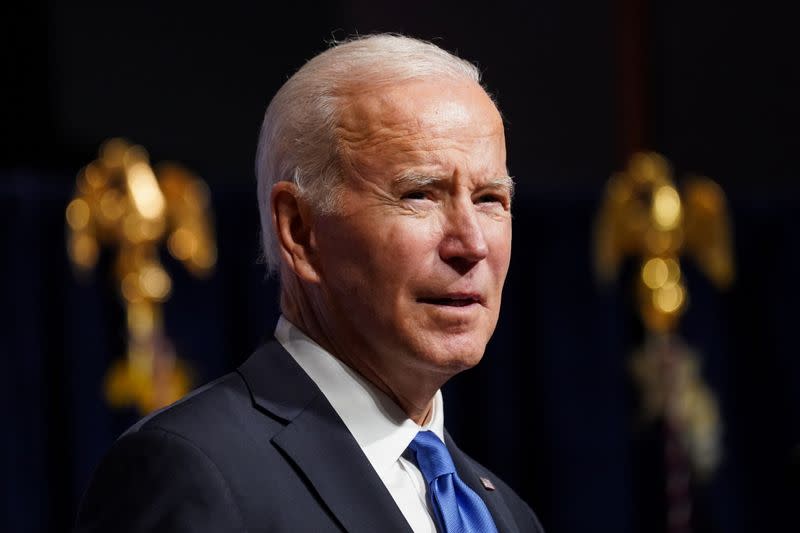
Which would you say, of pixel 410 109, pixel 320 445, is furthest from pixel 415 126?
pixel 320 445

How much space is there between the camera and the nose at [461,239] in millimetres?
1453

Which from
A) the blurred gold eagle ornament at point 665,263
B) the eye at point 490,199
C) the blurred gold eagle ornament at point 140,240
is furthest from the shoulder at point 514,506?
the blurred gold eagle ornament at point 665,263

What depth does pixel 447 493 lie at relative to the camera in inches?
59.2

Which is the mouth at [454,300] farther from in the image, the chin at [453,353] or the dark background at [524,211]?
the dark background at [524,211]

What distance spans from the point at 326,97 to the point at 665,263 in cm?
320

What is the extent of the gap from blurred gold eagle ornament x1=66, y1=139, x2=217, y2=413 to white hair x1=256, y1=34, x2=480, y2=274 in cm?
227

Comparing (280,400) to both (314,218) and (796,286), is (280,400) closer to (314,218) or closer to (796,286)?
(314,218)

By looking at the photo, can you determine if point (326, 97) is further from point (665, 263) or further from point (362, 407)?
point (665, 263)

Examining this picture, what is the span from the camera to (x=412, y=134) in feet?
4.80

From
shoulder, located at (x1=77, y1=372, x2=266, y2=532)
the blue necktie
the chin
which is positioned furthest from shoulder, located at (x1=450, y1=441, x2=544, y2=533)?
shoulder, located at (x1=77, y1=372, x2=266, y2=532)

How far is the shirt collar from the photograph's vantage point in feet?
4.85

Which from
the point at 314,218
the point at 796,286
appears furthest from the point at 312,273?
the point at 796,286

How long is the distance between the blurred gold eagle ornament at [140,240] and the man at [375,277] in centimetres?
226

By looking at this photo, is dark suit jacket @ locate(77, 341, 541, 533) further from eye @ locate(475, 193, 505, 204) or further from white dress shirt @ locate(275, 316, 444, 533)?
eye @ locate(475, 193, 505, 204)
